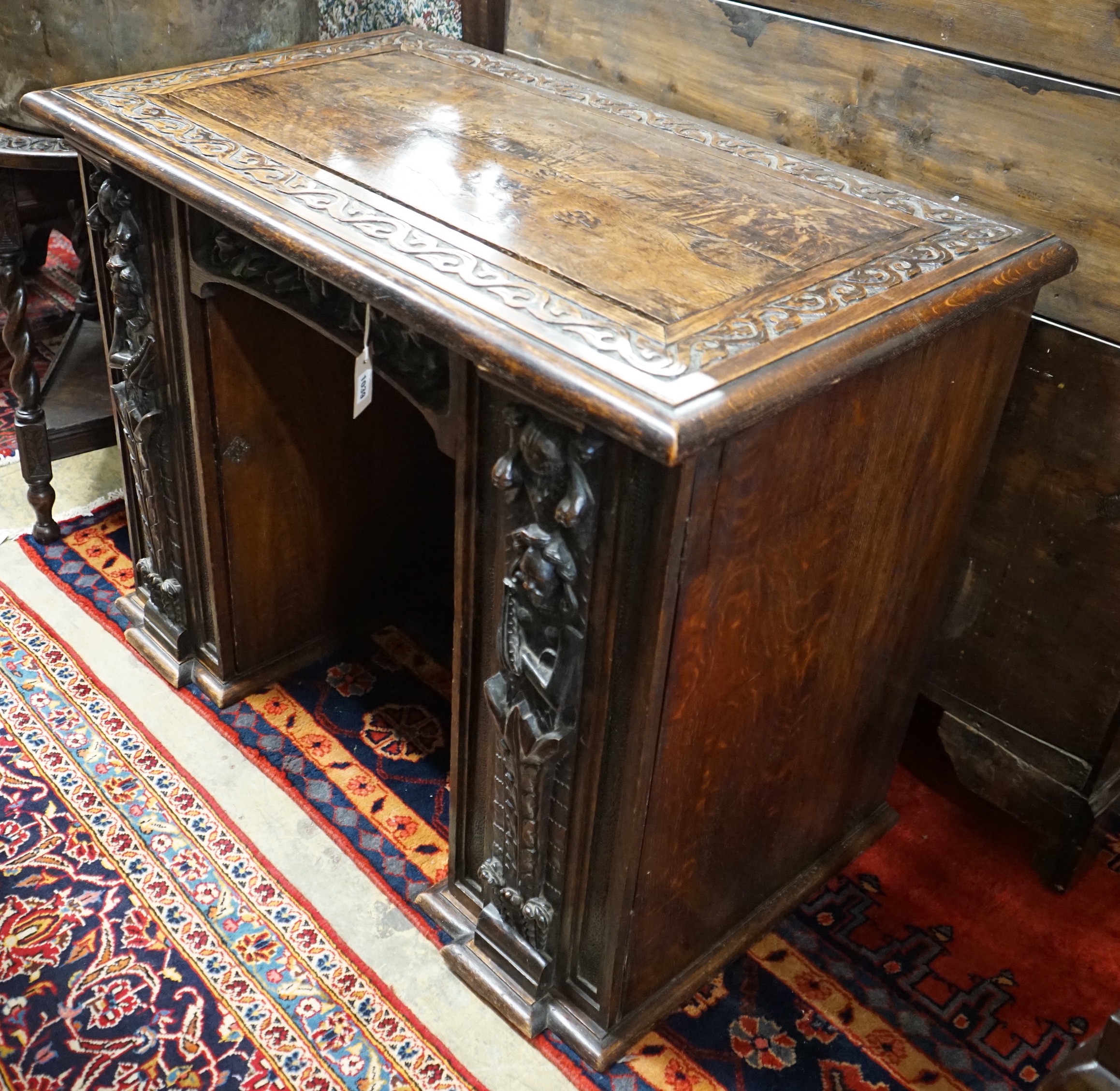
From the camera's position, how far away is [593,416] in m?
1.08

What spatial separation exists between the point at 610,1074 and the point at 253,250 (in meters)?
1.13

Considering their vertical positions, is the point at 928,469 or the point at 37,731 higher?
the point at 928,469

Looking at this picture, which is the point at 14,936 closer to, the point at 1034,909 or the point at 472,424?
the point at 472,424

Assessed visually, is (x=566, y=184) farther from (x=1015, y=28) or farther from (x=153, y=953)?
(x=153, y=953)

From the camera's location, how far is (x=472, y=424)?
4.33 ft

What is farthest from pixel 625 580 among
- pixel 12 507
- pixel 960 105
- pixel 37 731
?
pixel 12 507

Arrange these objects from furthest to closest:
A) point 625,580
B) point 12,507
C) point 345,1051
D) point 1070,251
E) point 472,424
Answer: point 12,507, point 345,1051, point 1070,251, point 472,424, point 625,580

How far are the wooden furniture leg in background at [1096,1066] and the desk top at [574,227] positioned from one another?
23.2 inches

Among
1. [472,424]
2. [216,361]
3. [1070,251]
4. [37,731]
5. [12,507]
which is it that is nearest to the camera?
[472,424]

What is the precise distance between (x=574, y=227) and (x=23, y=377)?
131cm

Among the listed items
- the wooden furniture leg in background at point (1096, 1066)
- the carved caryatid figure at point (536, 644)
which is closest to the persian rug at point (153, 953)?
A: the carved caryatid figure at point (536, 644)

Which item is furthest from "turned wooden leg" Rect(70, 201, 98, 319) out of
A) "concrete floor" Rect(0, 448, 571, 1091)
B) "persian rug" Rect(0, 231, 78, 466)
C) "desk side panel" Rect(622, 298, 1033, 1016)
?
"desk side panel" Rect(622, 298, 1033, 1016)

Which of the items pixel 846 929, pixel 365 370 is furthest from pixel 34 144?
pixel 846 929

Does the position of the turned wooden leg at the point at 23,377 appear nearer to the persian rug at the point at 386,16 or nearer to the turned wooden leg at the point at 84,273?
the turned wooden leg at the point at 84,273
